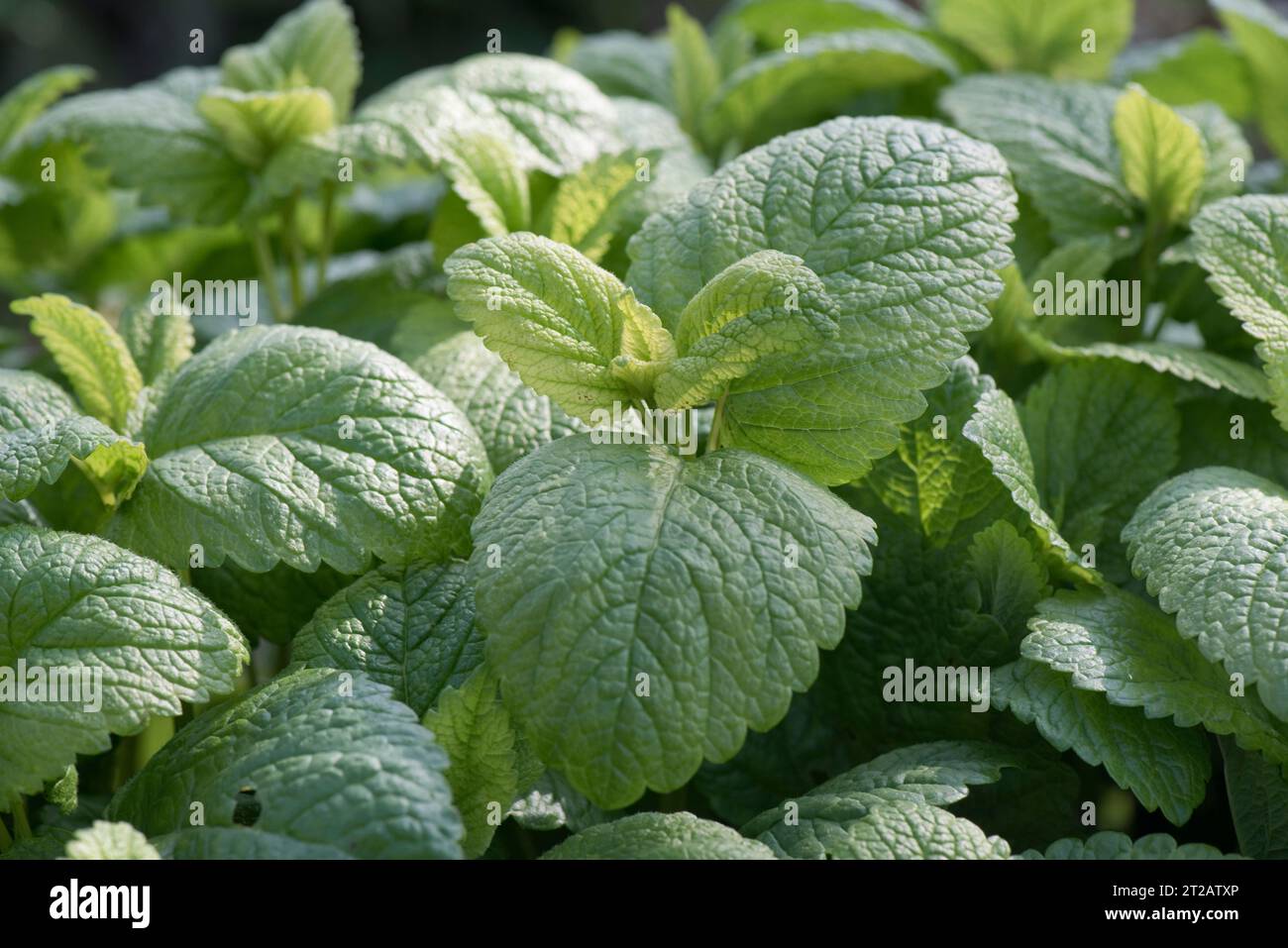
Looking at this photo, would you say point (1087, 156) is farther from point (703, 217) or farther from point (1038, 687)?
point (1038, 687)

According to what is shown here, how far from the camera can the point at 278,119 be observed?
132 cm

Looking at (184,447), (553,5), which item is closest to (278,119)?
(184,447)

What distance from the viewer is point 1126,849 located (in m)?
0.88

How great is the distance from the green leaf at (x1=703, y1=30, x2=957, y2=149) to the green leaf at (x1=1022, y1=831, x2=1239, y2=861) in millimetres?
941

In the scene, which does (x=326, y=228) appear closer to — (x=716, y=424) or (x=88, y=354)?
(x=88, y=354)

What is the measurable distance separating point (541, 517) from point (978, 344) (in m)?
0.58

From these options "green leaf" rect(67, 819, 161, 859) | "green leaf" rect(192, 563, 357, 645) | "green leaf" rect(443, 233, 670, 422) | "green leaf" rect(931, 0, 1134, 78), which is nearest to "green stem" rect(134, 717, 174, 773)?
"green leaf" rect(192, 563, 357, 645)

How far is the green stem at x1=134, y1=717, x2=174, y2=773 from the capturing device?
3.64 feet

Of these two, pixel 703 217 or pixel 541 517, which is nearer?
pixel 541 517

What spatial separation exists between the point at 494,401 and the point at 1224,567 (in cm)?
60

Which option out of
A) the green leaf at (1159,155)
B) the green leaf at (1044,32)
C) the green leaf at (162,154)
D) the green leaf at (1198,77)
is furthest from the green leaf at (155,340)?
the green leaf at (1198,77)

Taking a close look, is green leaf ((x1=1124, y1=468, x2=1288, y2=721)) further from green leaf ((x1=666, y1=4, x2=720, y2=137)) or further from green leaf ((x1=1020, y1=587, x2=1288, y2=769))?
green leaf ((x1=666, y1=4, x2=720, y2=137))

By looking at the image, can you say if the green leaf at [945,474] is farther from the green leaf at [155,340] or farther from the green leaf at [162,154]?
the green leaf at [162,154]
